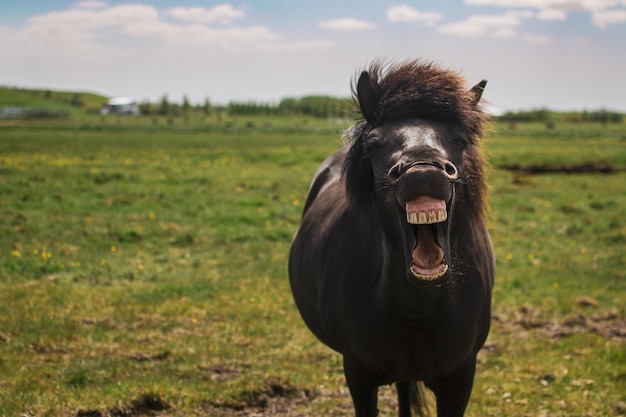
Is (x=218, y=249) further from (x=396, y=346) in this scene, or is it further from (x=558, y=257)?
(x=396, y=346)

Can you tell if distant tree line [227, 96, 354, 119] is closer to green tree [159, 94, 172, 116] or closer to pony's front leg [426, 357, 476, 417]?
green tree [159, 94, 172, 116]

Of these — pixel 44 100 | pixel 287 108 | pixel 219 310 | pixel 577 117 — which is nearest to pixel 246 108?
pixel 287 108

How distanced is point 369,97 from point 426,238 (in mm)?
899

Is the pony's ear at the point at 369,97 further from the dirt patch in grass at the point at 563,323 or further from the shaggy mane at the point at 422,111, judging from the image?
the dirt patch in grass at the point at 563,323

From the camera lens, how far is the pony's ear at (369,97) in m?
2.97

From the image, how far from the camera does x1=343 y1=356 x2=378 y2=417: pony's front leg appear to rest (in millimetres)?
3418

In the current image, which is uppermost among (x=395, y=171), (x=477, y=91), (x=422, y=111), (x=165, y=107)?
(x=165, y=107)

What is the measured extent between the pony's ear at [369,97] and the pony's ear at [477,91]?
45cm

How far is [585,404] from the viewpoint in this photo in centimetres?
499

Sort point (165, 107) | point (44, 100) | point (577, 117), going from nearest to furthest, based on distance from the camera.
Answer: point (577, 117), point (165, 107), point (44, 100)

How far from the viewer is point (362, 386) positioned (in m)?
3.45

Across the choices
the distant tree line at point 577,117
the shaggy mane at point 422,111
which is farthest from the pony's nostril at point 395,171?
the distant tree line at point 577,117

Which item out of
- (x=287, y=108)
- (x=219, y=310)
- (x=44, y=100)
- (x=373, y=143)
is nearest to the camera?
(x=373, y=143)

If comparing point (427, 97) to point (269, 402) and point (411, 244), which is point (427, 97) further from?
point (269, 402)
